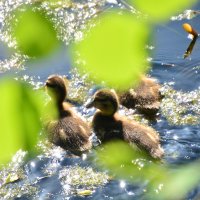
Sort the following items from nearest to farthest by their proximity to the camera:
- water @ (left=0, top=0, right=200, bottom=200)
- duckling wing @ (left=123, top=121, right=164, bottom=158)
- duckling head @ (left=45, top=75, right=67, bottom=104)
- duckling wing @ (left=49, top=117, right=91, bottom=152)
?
water @ (left=0, top=0, right=200, bottom=200)
duckling wing @ (left=123, top=121, right=164, bottom=158)
duckling wing @ (left=49, top=117, right=91, bottom=152)
duckling head @ (left=45, top=75, right=67, bottom=104)

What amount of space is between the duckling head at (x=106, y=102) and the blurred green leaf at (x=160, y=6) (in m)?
2.55

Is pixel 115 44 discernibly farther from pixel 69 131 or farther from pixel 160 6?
pixel 69 131

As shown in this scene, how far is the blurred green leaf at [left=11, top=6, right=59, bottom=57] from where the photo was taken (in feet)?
1.91

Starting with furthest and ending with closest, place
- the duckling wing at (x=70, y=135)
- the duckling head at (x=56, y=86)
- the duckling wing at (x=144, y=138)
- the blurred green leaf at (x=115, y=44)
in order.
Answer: the duckling head at (x=56, y=86) → the duckling wing at (x=70, y=135) → the duckling wing at (x=144, y=138) → the blurred green leaf at (x=115, y=44)

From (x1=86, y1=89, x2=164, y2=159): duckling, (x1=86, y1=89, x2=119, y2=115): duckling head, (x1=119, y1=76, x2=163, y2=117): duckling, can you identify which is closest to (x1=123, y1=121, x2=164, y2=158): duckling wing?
(x1=86, y1=89, x2=164, y2=159): duckling

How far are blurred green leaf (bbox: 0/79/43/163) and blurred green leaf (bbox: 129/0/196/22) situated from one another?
5.9 inches

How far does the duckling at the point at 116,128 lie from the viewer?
109 inches

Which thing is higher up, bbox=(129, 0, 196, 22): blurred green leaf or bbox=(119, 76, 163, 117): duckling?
bbox=(129, 0, 196, 22): blurred green leaf

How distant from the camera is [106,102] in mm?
3127

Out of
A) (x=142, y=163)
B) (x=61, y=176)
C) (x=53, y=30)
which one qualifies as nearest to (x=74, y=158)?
(x=61, y=176)

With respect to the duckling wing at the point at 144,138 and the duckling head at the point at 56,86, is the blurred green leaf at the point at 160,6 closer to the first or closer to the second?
the duckling wing at the point at 144,138

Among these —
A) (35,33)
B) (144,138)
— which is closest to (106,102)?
(144,138)

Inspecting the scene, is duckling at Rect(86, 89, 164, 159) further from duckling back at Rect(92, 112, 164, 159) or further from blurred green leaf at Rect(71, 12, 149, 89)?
blurred green leaf at Rect(71, 12, 149, 89)

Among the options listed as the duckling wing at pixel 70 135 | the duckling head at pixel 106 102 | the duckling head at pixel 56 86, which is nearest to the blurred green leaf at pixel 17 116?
the duckling wing at pixel 70 135
